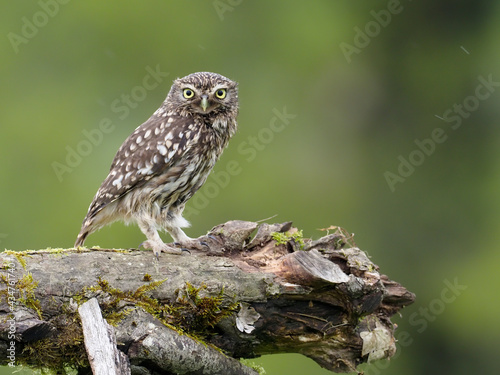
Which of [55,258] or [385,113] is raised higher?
[385,113]

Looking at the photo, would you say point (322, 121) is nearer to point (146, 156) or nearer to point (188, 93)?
point (188, 93)

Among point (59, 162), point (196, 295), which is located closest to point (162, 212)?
point (196, 295)

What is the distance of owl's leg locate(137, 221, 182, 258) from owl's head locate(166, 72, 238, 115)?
877mm

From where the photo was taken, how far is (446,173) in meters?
10.2

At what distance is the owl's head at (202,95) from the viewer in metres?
5.39

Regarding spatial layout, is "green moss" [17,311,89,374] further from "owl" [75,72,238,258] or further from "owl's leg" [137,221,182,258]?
"owl" [75,72,238,258]

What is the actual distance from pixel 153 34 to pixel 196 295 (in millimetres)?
6182

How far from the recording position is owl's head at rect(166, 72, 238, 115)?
5387 millimetres

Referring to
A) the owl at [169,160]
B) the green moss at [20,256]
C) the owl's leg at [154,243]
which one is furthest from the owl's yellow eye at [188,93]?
the green moss at [20,256]

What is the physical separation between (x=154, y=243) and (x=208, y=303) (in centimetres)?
88

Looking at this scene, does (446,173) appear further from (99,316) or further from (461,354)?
(99,316)

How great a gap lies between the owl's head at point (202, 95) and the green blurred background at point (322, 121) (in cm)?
302

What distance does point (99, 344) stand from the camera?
347 centimetres

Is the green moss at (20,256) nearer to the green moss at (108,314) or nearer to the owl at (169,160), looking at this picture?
the green moss at (108,314)
